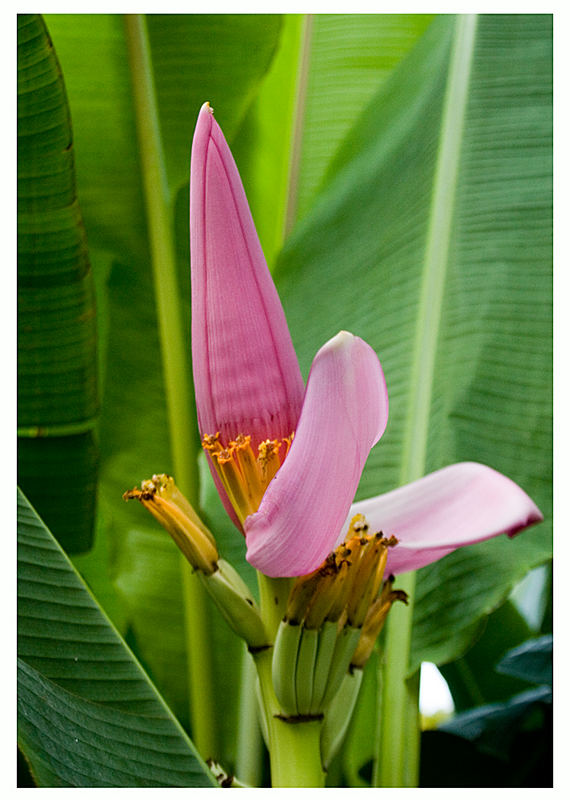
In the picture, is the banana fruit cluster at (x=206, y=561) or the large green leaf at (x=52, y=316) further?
the large green leaf at (x=52, y=316)

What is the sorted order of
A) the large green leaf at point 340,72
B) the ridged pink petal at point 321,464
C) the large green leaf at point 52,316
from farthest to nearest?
1. the large green leaf at point 340,72
2. the large green leaf at point 52,316
3. the ridged pink petal at point 321,464

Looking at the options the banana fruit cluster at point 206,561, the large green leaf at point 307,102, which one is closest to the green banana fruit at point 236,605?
the banana fruit cluster at point 206,561

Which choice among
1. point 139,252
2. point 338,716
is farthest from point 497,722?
point 139,252

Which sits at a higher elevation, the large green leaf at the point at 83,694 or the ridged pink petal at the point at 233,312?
the ridged pink petal at the point at 233,312

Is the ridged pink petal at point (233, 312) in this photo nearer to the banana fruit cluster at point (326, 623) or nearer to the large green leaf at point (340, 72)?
the banana fruit cluster at point (326, 623)

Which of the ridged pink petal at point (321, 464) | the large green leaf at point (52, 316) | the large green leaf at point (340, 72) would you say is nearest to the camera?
the ridged pink petal at point (321, 464)

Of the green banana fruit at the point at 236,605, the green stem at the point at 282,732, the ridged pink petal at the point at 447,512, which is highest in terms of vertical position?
the ridged pink petal at the point at 447,512

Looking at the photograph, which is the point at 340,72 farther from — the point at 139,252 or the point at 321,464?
the point at 321,464

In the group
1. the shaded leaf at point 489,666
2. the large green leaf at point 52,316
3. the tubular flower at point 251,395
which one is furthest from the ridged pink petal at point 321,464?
the shaded leaf at point 489,666

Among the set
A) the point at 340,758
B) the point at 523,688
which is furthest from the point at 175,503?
the point at 523,688
